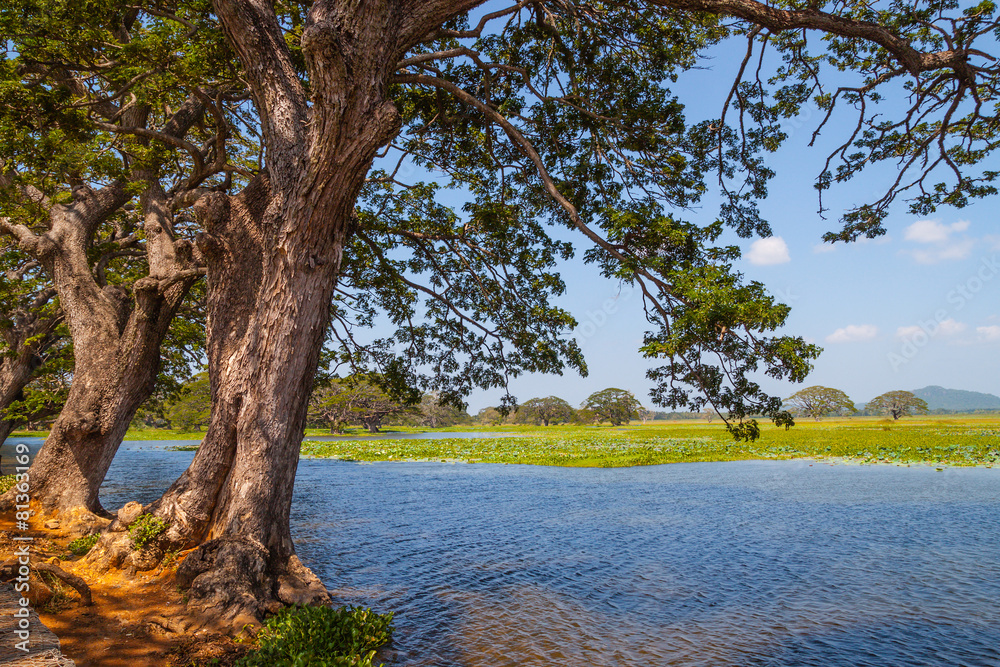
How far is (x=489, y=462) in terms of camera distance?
27.5 metres

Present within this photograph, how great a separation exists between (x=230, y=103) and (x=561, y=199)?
8075 millimetres

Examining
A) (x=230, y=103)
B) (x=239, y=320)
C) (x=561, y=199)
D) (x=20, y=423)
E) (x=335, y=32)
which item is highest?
(x=230, y=103)

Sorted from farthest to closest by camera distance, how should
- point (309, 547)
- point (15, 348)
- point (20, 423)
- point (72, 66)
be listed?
point (20, 423), point (15, 348), point (309, 547), point (72, 66)

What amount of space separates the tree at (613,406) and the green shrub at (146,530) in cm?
8409

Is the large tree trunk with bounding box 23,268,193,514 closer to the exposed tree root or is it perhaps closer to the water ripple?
the water ripple

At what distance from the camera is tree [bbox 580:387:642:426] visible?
286ft

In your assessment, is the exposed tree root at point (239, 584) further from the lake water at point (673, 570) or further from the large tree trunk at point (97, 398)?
the large tree trunk at point (97, 398)

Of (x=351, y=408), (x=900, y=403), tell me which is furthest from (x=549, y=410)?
(x=900, y=403)

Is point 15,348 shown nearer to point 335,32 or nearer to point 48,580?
point 48,580

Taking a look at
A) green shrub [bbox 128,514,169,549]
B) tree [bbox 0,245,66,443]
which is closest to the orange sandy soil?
green shrub [bbox 128,514,169,549]

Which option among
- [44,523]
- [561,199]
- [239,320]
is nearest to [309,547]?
[44,523]

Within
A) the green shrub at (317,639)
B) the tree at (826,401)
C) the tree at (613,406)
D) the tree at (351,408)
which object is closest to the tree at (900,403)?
the tree at (826,401)

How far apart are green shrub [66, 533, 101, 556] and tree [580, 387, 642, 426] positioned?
83470mm

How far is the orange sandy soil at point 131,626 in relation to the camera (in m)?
4.10
